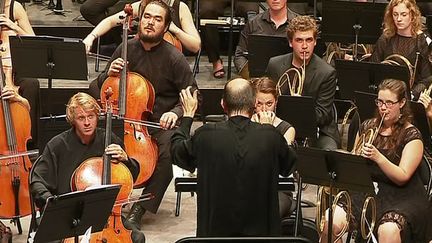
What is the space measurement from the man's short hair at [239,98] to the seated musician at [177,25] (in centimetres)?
228

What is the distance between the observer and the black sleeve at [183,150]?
17.0 feet

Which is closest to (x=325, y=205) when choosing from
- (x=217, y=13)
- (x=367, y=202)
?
(x=367, y=202)

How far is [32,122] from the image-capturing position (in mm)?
6977

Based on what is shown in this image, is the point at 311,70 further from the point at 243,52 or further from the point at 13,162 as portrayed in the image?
the point at 13,162

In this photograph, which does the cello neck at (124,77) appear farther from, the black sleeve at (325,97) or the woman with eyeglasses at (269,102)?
the black sleeve at (325,97)

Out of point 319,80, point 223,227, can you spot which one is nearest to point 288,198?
point 319,80

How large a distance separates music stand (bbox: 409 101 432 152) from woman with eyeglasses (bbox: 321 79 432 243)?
17cm

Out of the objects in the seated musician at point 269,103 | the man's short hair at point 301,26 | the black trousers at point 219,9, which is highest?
the man's short hair at point 301,26

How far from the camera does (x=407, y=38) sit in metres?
7.27

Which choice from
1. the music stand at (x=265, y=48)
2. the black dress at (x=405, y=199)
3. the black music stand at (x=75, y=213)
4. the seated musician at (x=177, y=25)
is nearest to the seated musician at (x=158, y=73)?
the seated musician at (x=177, y=25)

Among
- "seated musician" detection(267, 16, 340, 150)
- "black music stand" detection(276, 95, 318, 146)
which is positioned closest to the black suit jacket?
"seated musician" detection(267, 16, 340, 150)

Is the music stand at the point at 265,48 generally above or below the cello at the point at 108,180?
above

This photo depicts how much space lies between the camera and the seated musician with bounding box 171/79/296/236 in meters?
5.04

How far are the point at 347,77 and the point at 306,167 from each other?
1.67m
